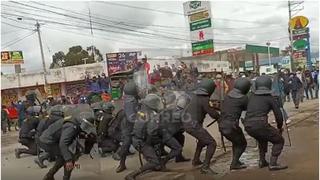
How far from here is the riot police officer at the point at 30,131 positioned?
23.6 feet

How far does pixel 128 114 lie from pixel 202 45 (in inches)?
81.4

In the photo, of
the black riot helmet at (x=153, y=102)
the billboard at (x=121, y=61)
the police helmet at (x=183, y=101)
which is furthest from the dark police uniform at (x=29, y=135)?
the police helmet at (x=183, y=101)

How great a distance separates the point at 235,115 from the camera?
773 centimetres

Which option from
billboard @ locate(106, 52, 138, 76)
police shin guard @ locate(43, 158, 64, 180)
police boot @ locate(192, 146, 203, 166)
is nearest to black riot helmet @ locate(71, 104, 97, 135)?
police shin guard @ locate(43, 158, 64, 180)

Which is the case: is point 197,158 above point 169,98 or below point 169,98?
below

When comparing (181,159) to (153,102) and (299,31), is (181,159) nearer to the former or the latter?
(153,102)

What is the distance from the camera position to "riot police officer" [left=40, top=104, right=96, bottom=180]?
7.07 m

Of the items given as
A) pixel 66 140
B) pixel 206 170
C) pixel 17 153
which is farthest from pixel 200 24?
pixel 17 153

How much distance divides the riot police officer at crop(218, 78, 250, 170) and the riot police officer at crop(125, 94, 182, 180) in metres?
0.86

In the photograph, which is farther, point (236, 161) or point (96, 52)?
point (236, 161)

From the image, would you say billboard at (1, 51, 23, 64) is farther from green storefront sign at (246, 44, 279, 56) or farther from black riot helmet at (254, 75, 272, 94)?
green storefront sign at (246, 44, 279, 56)

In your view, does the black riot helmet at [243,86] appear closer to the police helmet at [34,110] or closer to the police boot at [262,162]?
the police boot at [262,162]

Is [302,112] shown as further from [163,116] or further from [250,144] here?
[163,116]

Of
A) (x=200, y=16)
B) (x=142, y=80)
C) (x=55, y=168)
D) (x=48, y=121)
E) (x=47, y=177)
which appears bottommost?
(x=47, y=177)
